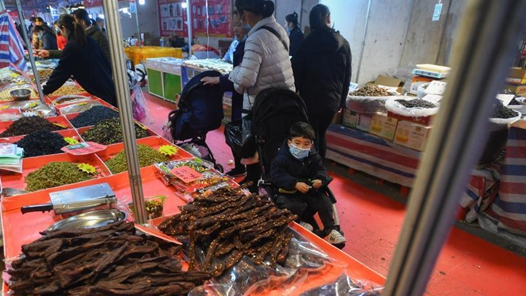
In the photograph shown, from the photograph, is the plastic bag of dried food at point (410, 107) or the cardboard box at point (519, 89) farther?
the cardboard box at point (519, 89)

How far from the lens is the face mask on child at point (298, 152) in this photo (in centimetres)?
230

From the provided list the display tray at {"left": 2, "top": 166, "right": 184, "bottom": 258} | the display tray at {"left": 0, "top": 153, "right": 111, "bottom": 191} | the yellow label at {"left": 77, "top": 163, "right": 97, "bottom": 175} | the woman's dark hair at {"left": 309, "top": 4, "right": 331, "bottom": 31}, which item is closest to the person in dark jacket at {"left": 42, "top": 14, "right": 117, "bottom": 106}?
the display tray at {"left": 0, "top": 153, "right": 111, "bottom": 191}

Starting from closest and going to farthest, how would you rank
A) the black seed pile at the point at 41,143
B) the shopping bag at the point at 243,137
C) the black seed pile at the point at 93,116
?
the black seed pile at the point at 41,143, the shopping bag at the point at 243,137, the black seed pile at the point at 93,116

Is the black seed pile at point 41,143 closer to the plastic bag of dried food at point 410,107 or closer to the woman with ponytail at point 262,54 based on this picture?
the woman with ponytail at point 262,54

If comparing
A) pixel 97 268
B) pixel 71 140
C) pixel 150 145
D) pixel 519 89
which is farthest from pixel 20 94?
pixel 519 89

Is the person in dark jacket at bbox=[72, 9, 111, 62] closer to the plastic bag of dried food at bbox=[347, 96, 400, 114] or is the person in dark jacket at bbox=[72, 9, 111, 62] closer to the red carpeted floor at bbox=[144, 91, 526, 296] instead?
the plastic bag of dried food at bbox=[347, 96, 400, 114]

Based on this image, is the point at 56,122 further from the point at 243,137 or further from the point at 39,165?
the point at 243,137

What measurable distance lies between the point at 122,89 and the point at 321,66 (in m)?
2.15

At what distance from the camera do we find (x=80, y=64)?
3527 mm

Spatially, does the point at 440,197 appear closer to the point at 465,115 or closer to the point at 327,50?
the point at 465,115

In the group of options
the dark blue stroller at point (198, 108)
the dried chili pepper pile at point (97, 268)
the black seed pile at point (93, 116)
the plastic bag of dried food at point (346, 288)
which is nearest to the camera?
the dried chili pepper pile at point (97, 268)

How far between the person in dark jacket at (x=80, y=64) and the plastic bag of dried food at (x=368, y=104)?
283 centimetres

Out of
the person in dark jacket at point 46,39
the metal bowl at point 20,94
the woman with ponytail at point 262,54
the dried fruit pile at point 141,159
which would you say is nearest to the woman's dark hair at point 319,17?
the woman with ponytail at point 262,54

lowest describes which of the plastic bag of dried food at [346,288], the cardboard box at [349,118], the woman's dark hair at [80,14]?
the cardboard box at [349,118]
